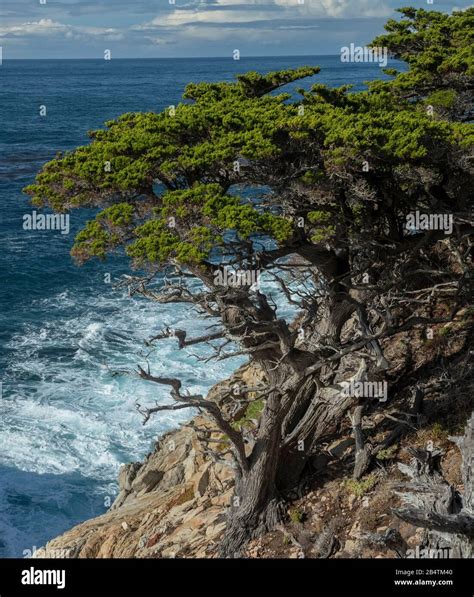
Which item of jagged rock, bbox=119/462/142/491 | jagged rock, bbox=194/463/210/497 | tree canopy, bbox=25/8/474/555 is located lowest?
jagged rock, bbox=119/462/142/491

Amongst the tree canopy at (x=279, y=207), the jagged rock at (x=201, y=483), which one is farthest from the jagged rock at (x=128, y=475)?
the tree canopy at (x=279, y=207)

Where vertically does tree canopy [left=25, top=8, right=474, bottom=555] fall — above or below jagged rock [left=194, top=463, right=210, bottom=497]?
above

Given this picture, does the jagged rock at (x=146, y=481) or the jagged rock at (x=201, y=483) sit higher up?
the jagged rock at (x=201, y=483)

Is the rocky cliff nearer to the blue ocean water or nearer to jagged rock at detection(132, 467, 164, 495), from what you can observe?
jagged rock at detection(132, 467, 164, 495)

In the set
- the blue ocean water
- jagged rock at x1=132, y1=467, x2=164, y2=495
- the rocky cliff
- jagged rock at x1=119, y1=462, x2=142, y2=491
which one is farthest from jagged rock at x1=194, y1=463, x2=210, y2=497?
the blue ocean water

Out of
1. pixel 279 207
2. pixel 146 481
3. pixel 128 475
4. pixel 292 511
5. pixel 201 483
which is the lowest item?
pixel 128 475

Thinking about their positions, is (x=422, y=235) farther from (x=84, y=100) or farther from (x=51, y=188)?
(x=84, y=100)

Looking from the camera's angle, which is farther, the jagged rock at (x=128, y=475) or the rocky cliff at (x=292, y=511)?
the jagged rock at (x=128, y=475)

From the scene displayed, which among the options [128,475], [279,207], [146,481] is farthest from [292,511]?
[128,475]

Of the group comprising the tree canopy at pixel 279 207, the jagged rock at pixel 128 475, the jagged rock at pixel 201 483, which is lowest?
the jagged rock at pixel 128 475

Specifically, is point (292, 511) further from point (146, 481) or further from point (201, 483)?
point (146, 481)

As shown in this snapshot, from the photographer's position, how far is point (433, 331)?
16.5 m

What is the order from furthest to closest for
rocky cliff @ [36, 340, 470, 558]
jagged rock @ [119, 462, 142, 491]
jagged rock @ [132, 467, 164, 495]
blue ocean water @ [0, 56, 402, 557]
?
blue ocean water @ [0, 56, 402, 557], jagged rock @ [119, 462, 142, 491], jagged rock @ [132, 467, 164, 495], rocky cliff @ [36, 340, 470, 558]

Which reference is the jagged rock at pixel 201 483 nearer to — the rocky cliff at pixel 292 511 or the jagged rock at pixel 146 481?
the rocky cliff at pixel 292 511
